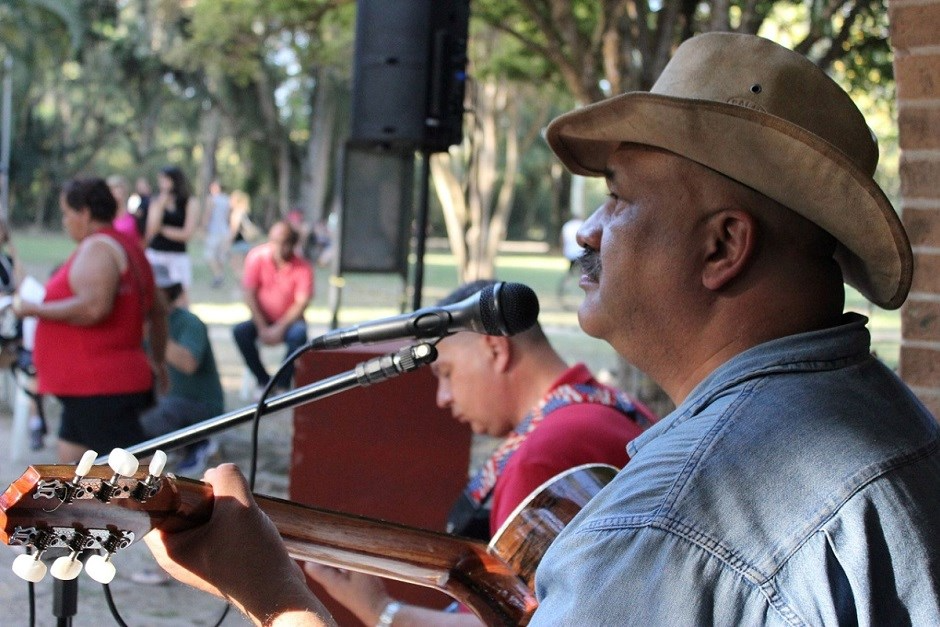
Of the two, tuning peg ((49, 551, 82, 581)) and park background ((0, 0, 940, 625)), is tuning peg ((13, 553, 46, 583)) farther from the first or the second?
park background ((0, 0, 940, 625))

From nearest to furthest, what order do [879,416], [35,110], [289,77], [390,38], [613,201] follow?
1. [879,416]
2. [613,201]
3. [390,38]
4. [289,77]
5. [35,110]

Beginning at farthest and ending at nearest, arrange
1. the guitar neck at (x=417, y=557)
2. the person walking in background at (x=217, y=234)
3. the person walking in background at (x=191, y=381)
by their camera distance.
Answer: the person walking in background at (x=217, y=234) < the person walking in background at (x=191, y=381) < the guitar neck at (x=417, y=557)

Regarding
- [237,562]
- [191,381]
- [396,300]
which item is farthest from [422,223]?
[396,300]

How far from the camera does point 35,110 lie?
3738cm

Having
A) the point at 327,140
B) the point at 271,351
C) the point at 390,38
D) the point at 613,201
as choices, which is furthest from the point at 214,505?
the point at 327,140

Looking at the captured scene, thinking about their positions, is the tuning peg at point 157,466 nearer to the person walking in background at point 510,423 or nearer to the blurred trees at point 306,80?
the person walking in background at point 510,423

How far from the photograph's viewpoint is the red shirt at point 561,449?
103 inches

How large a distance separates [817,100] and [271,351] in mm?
11339

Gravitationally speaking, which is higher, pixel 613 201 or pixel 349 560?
pixel 613 201

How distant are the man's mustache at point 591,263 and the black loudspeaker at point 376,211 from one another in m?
4.57

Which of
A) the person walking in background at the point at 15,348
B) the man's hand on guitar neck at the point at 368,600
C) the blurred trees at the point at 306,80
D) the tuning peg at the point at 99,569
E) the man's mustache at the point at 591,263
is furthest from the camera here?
the person walking in background at the point at 15,348

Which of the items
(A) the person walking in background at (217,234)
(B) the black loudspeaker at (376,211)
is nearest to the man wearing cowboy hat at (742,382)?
(B) the black loudspeaker at (376,211)

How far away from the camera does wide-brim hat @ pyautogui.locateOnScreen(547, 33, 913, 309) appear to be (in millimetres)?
1514

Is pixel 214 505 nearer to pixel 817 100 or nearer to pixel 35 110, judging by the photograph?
pixel 817 100
